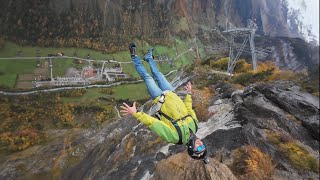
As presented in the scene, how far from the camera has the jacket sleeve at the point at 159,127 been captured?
5531 millimetres

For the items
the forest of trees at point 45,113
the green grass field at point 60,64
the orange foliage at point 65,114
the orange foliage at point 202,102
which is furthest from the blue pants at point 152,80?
the orange foliage at point 65,114

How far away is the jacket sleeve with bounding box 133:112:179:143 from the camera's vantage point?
5.53 meters

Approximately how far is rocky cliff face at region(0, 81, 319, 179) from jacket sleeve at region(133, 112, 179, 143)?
1.74 meters

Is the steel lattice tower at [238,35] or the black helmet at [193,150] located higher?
the steel lattice tower at [238,35]

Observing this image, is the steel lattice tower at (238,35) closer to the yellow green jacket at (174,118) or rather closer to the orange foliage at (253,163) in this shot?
the orange foliage at (253,163)

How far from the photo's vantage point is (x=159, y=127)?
5.68 m

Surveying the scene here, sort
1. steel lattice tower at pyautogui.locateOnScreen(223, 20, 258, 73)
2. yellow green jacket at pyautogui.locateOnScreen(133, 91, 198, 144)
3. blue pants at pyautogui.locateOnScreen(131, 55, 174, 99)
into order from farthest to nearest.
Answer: steel lattice tower at pyautogui.locateOnScreen(223, 20, 258, 73) → blue pants at pyautogui.locateOnScreen(131, 55, 174, 99) → yellow green jacket at pyautogui.locateOnScreen(133, 91, 198, 144)

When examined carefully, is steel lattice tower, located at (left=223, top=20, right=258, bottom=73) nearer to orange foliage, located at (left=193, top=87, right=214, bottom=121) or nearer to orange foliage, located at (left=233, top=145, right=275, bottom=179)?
orange foliage, located at (left=193, top=87, right=214, bottom=121)

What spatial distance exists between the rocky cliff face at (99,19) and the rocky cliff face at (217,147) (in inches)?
79.8

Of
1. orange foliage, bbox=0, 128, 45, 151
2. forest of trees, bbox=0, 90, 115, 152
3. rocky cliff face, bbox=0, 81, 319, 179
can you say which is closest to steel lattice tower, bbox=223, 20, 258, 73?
rocky cliff face, bbox=0, 81, 319, 179

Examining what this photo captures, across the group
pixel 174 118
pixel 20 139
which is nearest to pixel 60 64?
pixel 20 139

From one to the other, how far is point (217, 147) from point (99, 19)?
3.82 metres

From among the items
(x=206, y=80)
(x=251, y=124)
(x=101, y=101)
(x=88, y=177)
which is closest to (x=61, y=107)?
A: (x=101, y=101)

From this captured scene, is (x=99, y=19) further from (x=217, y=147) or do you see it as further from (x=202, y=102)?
(x=217, y=147)
